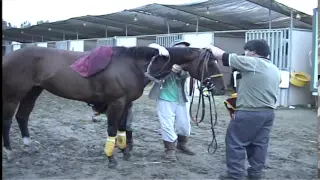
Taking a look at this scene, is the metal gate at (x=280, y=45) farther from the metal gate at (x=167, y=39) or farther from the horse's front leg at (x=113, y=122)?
the horse's front leg at (x=113, y=122)

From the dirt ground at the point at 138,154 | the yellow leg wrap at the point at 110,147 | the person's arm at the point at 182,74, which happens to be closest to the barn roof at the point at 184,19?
the dirt ground at the point at 138,154

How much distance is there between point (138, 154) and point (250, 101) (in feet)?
5.41

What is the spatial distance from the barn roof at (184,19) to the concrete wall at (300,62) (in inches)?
24.8

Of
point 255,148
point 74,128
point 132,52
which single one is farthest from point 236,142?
point 74,128

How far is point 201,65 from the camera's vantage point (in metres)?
3.72

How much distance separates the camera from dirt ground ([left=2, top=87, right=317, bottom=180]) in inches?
141

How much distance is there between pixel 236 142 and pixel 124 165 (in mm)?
1254

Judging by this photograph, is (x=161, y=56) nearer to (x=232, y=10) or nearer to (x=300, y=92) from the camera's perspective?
(x=300, y=92)

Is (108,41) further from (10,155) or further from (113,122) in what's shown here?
(113,122)

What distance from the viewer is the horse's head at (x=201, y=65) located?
3.70 m

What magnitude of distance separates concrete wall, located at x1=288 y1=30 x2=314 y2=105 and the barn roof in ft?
2.07

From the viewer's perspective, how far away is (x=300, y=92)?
9250mm

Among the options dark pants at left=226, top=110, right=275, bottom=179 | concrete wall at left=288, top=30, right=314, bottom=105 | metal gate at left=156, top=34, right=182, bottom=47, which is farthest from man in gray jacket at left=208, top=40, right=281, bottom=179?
metal gate at left=156, top=34, right=182, bottom=47

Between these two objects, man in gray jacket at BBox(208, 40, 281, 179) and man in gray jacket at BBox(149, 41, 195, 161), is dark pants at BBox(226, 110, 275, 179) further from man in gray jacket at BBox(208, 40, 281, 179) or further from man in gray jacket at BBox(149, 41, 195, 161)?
man in gray jacket at BBox(149, 41, 195, 161)
